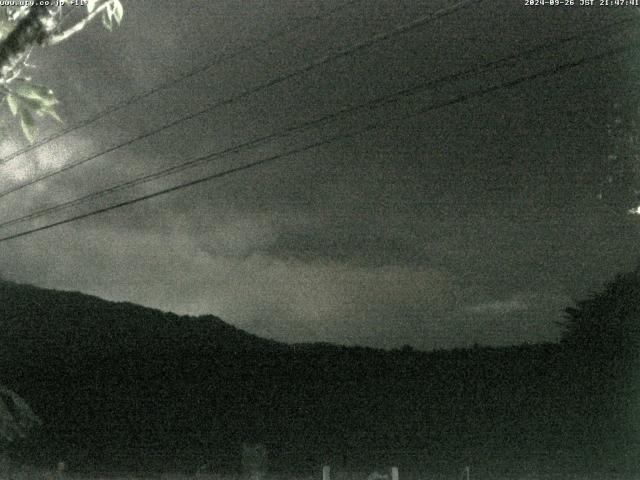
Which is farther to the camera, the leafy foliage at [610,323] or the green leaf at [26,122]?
the leafy foliage at [610,323]

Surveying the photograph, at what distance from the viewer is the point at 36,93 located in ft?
13.2

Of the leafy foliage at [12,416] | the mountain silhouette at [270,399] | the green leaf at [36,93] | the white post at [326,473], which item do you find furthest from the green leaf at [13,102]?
the white post at [326,473]

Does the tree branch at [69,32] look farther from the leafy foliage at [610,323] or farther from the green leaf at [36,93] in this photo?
the leafy foliage at [610,323]

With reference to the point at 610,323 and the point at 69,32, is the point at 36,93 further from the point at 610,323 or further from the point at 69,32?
the point at 610,323

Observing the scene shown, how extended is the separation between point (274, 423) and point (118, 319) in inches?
629

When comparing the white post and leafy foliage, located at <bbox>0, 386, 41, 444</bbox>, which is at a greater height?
leafy foliage, located at <bbox>0, 386, 41, 444</bbox>

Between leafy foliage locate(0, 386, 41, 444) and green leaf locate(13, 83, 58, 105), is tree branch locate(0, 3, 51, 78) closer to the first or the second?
green leaf locate(13, 83, 58, 105)

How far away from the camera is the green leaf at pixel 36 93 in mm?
4012

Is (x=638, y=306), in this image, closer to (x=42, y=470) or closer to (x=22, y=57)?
(x=22, y=57)

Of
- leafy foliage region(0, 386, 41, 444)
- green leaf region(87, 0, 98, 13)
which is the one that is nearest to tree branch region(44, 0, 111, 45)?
green leaf region(87, 0, 98, 13)

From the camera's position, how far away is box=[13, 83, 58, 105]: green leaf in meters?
4.01

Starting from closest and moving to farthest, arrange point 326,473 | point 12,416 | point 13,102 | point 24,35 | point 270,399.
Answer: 1. point 24,35
2. point 13,102
3. point 12,416
4. point 326,473
5. point 270,399

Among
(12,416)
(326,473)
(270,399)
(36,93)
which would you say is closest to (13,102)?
(36,93)

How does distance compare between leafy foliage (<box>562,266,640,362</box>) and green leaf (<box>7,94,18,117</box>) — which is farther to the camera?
leafy foliage (<box>562,266,640,362</box>)
